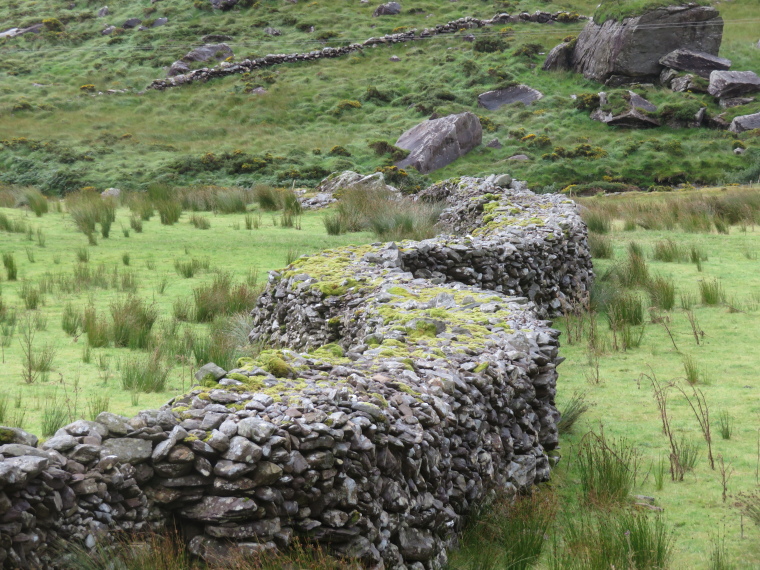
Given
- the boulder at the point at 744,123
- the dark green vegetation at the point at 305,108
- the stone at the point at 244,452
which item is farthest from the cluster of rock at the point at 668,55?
the stone at the point at 244,452

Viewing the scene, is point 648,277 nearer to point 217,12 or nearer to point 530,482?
point 530,482

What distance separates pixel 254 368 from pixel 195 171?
24044 mm

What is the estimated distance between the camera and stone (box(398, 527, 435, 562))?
337 cm

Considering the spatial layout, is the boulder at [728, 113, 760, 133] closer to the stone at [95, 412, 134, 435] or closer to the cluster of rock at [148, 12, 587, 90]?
the cluster of rock at [148, 12, 587, 90]

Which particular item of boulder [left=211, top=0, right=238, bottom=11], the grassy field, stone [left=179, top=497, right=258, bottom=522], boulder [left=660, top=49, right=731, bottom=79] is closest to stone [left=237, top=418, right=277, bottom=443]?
stone [left=179, top=497, right=258, bottom=522]

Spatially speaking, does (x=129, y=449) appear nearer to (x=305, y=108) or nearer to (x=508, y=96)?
(x=305, y=108)

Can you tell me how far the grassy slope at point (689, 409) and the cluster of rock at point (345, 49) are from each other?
1356 inches

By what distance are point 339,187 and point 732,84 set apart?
2033 cm

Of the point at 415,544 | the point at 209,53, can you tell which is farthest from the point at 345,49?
the point at 415,544

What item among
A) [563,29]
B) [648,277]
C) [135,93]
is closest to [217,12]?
[135,93]

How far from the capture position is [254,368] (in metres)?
3.92

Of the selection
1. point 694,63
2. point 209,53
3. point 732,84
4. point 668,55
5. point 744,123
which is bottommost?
point 744,123

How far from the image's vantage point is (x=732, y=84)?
31.6 meters

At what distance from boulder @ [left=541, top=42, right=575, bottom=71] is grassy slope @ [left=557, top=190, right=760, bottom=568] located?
28.2 m
